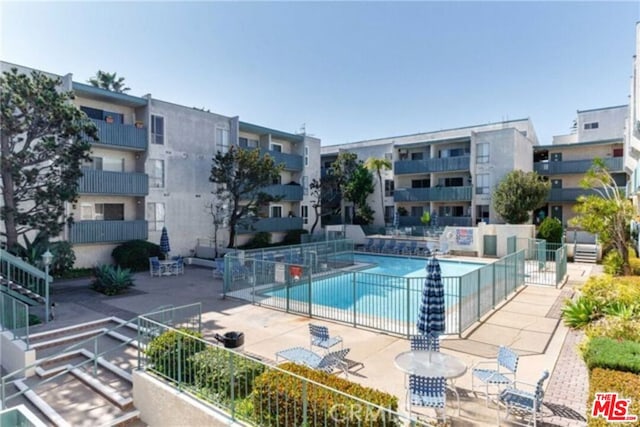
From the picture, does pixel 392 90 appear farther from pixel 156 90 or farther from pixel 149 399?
pixel 149 399

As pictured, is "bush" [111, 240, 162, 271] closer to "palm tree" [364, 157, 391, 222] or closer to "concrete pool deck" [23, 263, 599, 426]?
"concrete pool deck" [23, 263, 599, 426]

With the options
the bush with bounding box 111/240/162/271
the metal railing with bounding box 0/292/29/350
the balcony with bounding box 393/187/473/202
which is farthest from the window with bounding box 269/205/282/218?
the metal railing with bounding box 0/292/29/350

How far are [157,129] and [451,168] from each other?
86.2 feet

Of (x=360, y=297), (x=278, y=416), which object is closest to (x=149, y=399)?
(x=278, y=416)

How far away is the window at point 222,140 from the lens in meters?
28.7

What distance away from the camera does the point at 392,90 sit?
23984 mm

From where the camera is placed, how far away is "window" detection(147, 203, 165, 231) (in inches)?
961

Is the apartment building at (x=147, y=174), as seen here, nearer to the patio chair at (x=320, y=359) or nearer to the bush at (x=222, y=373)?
the bush at (x=222, y=373)

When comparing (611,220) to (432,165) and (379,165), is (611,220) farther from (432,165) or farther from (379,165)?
(379,165)

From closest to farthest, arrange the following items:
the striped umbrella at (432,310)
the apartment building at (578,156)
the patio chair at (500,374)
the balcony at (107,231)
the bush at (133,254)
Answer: the patio chair at (500,374), the striped umbrella at (432,310), the balcony at (107,231), the bush at (133,254), the apartment building at (578,156)

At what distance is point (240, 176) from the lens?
26.7 metres

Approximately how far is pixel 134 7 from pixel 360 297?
41.3ft

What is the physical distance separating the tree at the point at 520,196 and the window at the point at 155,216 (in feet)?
87.9

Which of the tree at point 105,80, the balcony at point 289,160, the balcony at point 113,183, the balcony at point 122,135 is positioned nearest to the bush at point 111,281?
the balcony at point 113,183
